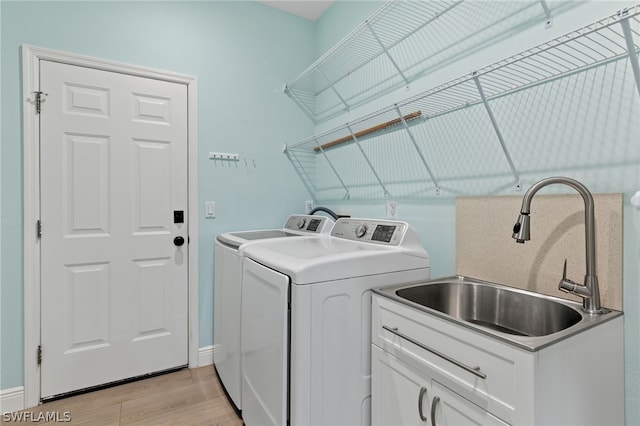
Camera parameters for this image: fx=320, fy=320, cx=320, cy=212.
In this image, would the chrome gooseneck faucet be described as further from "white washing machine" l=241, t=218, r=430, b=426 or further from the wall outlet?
the wall outlet

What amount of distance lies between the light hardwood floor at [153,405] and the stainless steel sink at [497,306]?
4.19 ft

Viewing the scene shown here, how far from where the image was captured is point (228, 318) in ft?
6.45

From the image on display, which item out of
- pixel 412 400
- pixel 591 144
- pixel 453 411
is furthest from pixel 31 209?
pixel 591 144

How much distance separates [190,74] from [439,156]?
1885mm

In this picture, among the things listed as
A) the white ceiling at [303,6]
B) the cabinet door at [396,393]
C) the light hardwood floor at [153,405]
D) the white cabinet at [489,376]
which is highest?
the white ceiling at [303,6]

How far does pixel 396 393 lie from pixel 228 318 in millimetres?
1136

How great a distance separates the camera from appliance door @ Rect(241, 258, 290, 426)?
1.27 meters

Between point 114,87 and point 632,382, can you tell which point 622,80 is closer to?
point 632,382

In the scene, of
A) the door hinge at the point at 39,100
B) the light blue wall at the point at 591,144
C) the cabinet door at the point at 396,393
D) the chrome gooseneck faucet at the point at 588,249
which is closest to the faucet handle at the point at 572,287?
the chrome gooseneck faucet at the point at 588,249

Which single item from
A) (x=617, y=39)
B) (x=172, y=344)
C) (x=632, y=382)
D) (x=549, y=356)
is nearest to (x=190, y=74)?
(x=172, y=344)

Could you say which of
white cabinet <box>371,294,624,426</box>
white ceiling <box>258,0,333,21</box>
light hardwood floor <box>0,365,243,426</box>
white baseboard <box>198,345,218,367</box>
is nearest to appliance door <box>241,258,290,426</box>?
light hardwood floor <box>0,365,243,426</box>

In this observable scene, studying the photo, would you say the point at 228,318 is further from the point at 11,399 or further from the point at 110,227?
the point at 11,399

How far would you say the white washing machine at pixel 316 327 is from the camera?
1235 mm

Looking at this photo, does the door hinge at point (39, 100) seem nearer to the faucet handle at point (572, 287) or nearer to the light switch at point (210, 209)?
the light switch at point (210, 209)
